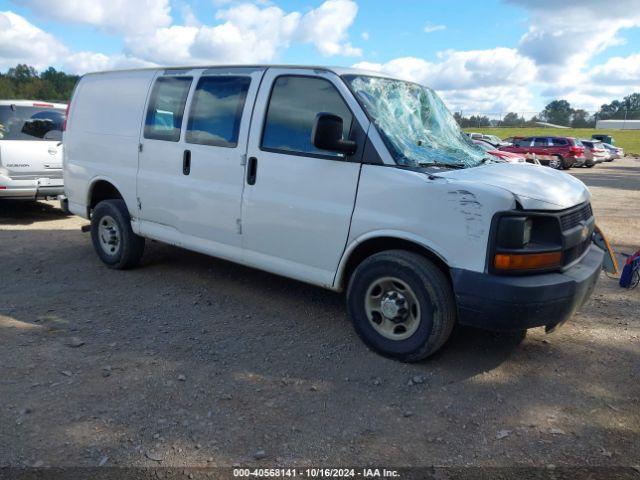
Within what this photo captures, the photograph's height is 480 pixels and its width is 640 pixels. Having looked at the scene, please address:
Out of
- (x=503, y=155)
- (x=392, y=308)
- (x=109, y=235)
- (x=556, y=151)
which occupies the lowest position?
(x=109, y=235)

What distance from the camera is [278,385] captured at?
11.7 feet

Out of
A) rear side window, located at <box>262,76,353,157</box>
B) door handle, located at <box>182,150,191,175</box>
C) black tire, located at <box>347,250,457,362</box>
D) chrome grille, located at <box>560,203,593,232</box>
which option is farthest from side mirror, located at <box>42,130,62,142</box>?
chrome grille, located at <box>560,203,593,232</box>

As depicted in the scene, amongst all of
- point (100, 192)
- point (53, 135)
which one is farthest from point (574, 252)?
point (53, 135)

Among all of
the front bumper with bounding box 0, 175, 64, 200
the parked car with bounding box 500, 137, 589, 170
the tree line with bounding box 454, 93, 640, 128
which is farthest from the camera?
the tree line with bounding box 454, 93, 640, 128

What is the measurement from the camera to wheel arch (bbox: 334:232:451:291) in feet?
12.1

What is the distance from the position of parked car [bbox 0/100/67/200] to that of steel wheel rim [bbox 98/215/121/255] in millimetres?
2987

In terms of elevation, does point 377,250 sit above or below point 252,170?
below

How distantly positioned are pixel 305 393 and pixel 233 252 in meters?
1.69

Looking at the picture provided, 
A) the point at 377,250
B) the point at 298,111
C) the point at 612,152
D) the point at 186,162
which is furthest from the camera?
the point at 612,152

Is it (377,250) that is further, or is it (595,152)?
(595,152)

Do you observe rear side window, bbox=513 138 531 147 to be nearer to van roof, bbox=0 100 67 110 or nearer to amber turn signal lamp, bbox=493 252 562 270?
van roof, bbox=0 100 67 110

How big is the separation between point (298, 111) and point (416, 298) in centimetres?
172

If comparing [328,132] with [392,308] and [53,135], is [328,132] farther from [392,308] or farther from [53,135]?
[53,135]

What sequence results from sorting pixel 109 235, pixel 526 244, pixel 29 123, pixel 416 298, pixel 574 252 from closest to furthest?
1. pixel 526 244
2. pixel 416 298
3. pixel 574 252
4. pixel 109 235
5. pixel 29 123
